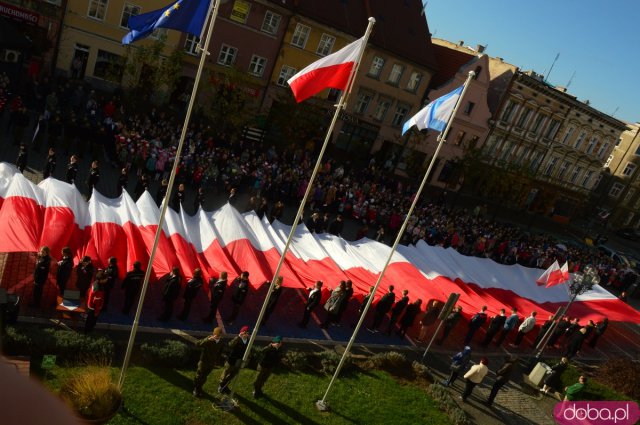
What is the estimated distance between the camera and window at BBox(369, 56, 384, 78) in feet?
134

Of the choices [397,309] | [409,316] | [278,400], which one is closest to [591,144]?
[409,316]

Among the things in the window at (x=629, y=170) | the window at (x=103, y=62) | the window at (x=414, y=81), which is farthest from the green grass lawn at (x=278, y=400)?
the window at (x=629, y=170)

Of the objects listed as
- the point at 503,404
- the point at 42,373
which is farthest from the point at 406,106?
the point at 42,373

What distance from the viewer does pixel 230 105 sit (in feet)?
101

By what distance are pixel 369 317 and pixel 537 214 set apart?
41228 millimetres

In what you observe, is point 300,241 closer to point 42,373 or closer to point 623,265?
point 42,373

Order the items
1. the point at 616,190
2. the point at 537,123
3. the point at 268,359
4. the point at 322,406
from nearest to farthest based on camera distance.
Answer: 1. the point at 268,359
2. the point at 322,406
3. the point at 537,123
4. the point at 616,190

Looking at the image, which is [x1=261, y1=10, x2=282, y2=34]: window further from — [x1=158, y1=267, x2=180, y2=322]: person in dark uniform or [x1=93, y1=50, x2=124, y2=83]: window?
[x1=158, y1=267, x2=180, y2=322]: person in dark uniform

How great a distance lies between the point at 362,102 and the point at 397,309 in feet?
91.6

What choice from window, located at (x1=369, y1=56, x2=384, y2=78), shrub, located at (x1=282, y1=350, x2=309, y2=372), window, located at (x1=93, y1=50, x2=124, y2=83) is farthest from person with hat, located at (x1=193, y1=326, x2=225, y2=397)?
window, located at (x1=369, y1=56, x2=384, y2=78)

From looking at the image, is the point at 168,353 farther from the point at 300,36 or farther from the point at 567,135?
the point at 567,135

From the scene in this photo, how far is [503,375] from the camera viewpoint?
47.4 ft

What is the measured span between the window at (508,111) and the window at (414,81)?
988cm

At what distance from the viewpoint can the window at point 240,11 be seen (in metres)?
34.0
